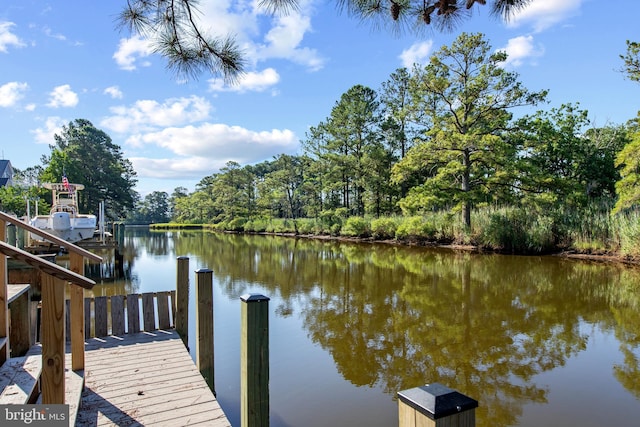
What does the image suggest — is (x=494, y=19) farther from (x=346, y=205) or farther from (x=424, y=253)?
(x=346, y=205)

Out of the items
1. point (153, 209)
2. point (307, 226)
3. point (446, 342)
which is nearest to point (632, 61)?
point (446, 342)

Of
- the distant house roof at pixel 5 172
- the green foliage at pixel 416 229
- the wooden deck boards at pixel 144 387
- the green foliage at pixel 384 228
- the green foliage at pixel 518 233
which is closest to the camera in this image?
the wooden deck boards at pixel 144 387

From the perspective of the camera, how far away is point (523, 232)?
1475cm

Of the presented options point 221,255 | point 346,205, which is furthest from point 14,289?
point 346,205

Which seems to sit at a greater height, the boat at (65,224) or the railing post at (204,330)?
the boat at (65,224)

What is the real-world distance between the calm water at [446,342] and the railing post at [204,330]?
1.34 feet

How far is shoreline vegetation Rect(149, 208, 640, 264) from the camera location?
489 inches

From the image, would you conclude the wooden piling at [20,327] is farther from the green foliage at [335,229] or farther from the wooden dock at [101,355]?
the green foliage at [335,229]

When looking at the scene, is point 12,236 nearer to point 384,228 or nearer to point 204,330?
point 204,330

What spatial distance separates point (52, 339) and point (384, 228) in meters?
19.6

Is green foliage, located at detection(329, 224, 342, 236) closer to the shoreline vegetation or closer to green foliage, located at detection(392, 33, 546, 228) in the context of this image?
the shoreline vegetation

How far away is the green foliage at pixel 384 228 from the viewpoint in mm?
20347

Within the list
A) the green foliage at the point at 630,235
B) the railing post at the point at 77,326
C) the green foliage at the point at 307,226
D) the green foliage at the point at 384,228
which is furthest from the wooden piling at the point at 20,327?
the green foliage at the point at 307,226

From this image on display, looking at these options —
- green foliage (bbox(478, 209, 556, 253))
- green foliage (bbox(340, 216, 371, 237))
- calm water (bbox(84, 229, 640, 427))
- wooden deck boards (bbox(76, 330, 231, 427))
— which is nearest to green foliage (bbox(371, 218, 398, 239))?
green foliage (bbox(340, 216, 371, 237))
